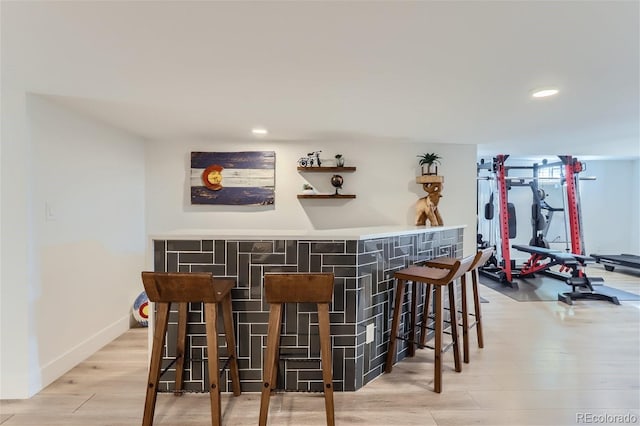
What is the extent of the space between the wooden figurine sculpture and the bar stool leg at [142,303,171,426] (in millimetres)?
2671

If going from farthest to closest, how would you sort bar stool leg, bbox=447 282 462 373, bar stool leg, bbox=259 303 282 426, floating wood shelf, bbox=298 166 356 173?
floating wood shelf, bbox=298 166 356 173
bar stool leg, bbox=447 282 462 373
bar stool leg, bbox=259 303 282 426

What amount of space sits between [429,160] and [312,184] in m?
1.38

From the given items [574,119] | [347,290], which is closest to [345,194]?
[347,290]

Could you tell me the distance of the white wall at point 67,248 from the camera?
2119mm

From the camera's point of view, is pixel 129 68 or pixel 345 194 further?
pixel 345 194

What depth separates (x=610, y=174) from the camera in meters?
6.41

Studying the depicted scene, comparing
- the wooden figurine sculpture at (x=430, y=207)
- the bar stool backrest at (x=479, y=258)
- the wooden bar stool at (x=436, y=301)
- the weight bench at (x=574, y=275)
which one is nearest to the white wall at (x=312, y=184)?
the wooden figurine sculpture at (x=430, y=207)

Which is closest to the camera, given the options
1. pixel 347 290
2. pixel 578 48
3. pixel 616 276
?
pixel 578 48

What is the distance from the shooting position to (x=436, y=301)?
222cm

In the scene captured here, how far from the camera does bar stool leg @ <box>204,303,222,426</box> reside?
1730 mm

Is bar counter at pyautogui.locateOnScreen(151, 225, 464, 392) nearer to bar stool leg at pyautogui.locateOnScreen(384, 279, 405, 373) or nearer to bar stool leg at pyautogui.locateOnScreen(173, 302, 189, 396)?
bar stool leg at pyautogui.locateOnScreen(173, 302, 189, 396)

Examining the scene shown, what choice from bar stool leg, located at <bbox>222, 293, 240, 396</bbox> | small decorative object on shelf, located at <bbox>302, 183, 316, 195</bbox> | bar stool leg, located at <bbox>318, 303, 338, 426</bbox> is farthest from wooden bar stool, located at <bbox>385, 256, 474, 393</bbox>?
small decorative object on shelf, located at <bbox>302, 183, 316, 195</bbox>

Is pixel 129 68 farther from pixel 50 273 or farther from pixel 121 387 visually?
pixel 121 387

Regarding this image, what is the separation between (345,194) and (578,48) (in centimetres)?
244
